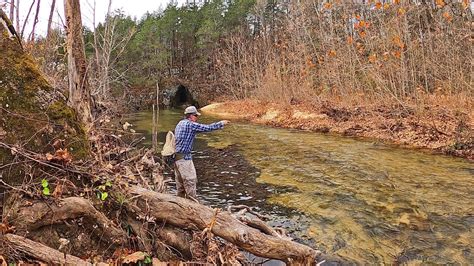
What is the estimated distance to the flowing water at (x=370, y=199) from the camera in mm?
5868

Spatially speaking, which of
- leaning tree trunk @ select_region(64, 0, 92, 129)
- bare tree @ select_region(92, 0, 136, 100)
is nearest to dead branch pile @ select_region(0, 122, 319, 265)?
leaning tree trunk @ select_region(64, 0, 92, 129)

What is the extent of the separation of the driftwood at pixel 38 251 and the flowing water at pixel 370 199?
12.3 feet

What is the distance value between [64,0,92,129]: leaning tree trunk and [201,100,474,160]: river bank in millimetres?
10518

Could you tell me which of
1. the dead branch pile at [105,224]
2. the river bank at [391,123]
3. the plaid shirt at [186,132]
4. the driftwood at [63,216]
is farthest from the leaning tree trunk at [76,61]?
the river bank at [391,123]

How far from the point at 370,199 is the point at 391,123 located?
873cm

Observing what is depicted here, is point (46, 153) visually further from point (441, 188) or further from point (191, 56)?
point (191, 56)

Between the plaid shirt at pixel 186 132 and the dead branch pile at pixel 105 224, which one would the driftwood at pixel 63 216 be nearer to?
the dead branch pile at pixel 105 224

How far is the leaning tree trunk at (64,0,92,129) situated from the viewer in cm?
693

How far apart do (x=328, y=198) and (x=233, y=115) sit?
2288 centimetres

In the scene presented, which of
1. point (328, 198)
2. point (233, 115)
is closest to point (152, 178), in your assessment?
Answer: point (328, 198)

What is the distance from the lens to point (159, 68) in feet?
172

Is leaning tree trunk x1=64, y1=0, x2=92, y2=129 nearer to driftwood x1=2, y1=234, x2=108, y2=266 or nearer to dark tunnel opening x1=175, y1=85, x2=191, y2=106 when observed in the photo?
driftwood x1=2, y1=234, x2=108, y2=266

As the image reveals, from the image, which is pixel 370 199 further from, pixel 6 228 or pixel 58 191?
pixel 6 228

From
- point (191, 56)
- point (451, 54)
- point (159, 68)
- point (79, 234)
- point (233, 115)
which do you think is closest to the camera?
point (79, 234)
